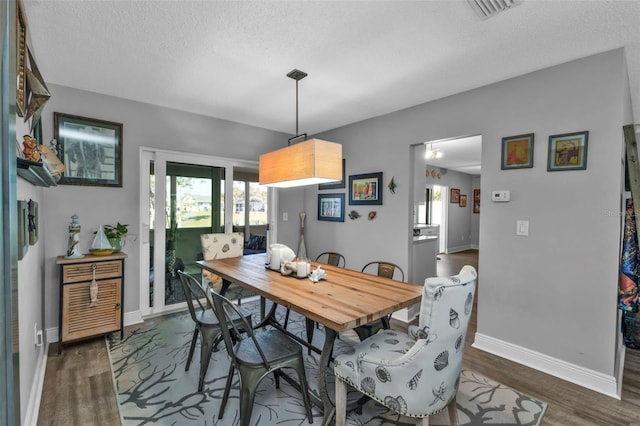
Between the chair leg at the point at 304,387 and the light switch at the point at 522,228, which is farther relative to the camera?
the light switch at the point at 522,228

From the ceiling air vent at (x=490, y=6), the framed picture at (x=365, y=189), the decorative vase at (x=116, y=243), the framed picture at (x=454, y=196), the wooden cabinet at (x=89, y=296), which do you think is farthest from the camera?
the framed picture at (x=454, y=196)

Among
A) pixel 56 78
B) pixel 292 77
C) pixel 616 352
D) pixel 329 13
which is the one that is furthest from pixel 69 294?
pixel 616 352

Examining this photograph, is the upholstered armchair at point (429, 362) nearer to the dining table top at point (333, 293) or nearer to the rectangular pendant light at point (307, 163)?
the dining table top at point (333, 293)

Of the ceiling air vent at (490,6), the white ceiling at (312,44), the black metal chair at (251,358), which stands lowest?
the black metal chair at (251,358)

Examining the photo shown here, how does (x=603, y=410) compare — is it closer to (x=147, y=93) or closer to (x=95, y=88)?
(x=147, y=93)

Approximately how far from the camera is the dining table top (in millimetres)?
1594

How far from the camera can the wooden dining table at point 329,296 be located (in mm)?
1600

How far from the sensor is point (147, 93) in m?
3.16

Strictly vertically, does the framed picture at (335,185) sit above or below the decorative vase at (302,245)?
above

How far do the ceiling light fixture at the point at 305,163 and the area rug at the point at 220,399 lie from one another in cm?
156

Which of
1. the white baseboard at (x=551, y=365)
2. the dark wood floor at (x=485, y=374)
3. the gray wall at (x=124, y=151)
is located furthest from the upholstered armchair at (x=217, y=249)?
the white baseboard at (x=551, y=365)

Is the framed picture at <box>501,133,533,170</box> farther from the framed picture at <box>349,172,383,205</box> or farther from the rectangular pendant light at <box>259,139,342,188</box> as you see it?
the rectangular pendant light at <box>259,139,342,188</box>

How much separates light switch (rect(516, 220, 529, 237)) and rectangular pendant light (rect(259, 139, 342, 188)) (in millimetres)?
1700

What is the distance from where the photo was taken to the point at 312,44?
2.17 meters
